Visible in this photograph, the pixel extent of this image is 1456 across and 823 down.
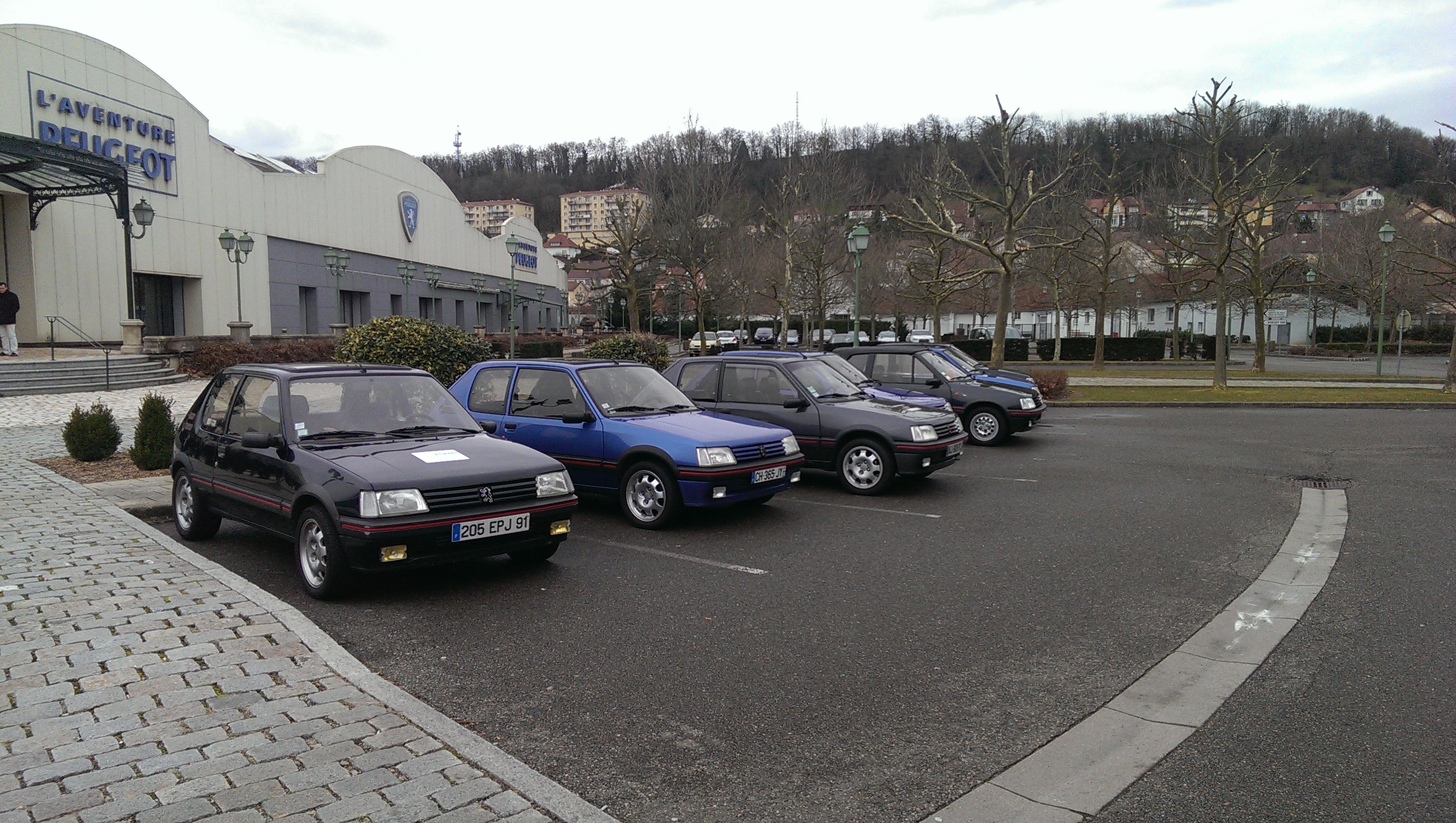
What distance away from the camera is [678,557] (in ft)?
24.3

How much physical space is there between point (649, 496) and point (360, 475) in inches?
120

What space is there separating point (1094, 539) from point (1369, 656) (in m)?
3.00

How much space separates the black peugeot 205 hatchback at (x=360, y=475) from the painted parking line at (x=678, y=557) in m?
0.90

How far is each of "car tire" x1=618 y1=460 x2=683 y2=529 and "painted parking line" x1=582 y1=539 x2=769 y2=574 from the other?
0.55m

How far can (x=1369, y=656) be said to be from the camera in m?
5.02

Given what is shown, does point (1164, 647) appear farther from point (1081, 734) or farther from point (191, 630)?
point (191, 630)

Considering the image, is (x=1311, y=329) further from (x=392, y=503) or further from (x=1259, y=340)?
(x=392, y=503)

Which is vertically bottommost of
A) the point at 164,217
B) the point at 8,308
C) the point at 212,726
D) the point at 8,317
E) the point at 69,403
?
the point at 212,726

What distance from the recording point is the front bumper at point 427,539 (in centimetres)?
576

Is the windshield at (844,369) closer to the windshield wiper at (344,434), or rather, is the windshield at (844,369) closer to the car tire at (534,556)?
the car tire at (534,556)

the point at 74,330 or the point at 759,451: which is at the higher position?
the point at 74,330

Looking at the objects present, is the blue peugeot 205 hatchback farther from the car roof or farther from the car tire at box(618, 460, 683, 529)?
the car roof

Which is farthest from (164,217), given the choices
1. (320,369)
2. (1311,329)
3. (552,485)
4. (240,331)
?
(1311,329)

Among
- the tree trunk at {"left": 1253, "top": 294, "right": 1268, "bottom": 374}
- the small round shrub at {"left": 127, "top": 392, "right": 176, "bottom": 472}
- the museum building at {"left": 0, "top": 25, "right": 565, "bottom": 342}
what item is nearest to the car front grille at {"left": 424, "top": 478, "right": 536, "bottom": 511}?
the small round shrub at {"left": 127, "top": 392, "right": 176, "bottom": 472}
